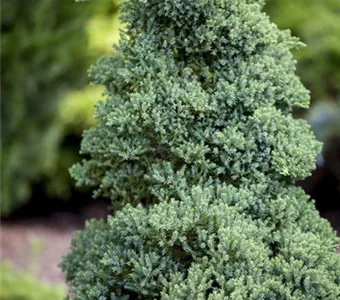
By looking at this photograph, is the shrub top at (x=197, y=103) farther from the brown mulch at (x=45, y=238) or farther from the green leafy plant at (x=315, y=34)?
the green leafy plant at (x=315, y=34)

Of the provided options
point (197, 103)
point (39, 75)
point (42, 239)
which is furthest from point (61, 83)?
point (197, 103)

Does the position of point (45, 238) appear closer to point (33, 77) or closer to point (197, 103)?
point (33, 77)

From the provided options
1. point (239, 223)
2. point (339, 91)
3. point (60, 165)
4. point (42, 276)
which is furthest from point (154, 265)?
point (339, 91)

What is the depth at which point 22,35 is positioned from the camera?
8.14m

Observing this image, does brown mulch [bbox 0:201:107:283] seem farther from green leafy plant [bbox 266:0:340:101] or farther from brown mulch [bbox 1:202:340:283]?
green leafy plant [bbox 266:0:340:101]

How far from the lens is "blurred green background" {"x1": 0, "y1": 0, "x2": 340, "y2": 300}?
8258mm

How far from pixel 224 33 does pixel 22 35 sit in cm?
525

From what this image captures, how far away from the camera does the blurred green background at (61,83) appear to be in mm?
8258

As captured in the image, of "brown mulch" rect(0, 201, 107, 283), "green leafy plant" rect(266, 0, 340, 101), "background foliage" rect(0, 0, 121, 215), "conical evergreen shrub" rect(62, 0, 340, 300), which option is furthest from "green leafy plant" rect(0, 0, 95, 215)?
"conical evergreen shrub" rect(62, 0, 340, 300)

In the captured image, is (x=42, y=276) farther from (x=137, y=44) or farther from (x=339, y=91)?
(x=137, y=44)

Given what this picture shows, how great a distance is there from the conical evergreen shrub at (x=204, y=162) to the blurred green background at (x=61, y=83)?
152 inches

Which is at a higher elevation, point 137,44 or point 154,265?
point 137,44

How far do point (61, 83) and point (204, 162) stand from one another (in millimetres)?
6123

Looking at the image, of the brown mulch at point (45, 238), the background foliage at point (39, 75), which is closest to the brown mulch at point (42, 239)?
the brown mulch at point (45, 238)
